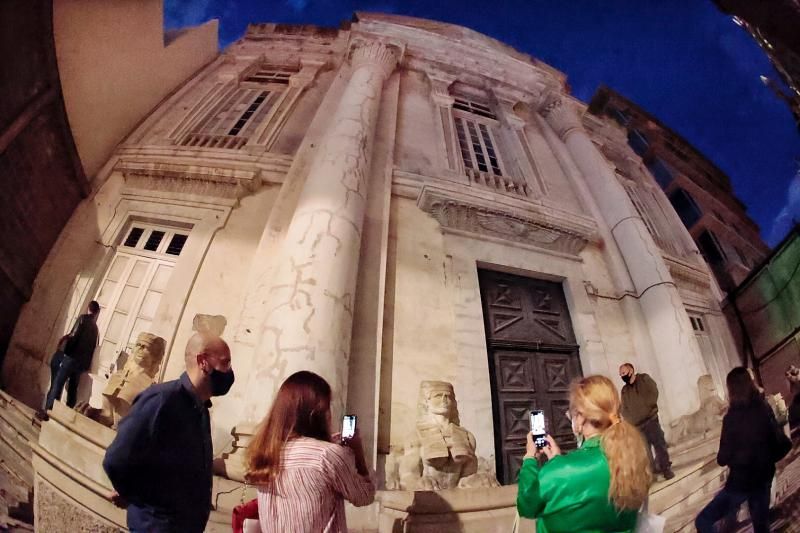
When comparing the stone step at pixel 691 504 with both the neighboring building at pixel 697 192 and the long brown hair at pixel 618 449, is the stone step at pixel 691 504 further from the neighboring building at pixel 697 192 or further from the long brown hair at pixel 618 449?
the neighboring building at pixel 697 192

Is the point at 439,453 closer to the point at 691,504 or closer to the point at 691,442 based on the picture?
the point at 691,504

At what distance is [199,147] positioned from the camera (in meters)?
3.39

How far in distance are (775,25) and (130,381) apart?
567 cm

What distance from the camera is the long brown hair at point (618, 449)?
99 centimetres

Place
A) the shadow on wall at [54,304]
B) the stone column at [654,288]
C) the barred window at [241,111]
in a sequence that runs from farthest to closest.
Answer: the barred window at [241,111]
the stone column at [654,288]
the shadow on wall at [54,304]

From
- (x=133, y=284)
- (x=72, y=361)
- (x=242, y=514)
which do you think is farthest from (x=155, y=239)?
(x=242, y=514)

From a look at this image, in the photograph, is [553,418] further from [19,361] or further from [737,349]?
[19,361]

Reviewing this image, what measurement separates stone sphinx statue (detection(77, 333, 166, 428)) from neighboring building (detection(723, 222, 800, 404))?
367 centimetres

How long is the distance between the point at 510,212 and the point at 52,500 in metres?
3.96

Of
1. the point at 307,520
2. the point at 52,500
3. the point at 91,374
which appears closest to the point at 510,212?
the point at 307,520

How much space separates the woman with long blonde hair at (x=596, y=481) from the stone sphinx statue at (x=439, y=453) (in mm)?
934

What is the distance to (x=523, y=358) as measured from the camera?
122 inches

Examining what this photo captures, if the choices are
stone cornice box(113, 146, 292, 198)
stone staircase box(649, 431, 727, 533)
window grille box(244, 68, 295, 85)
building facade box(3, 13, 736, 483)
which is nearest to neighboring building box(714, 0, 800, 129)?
building facade box(3, 13, 736, 483)

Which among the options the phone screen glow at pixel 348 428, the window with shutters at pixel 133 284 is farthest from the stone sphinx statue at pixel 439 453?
the window with shutters at pixel 133 284
